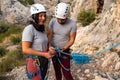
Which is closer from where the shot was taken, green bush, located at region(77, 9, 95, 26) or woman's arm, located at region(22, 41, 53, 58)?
woman's arm, located at region(22, 41, 53, 58)

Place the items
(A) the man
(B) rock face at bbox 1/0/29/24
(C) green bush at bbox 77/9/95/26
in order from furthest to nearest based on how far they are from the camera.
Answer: (B) rock face at bbox 1/0/29/24
(C) green bush at bbox 77/9/95/26
(A) the man

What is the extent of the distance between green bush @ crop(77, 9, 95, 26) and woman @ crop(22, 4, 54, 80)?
6.70 meters

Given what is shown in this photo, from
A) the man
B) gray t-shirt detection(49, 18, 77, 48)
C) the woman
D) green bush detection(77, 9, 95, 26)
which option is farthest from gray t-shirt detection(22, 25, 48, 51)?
green bush detection(77, 9, 95, 26)

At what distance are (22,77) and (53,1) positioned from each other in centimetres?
2394

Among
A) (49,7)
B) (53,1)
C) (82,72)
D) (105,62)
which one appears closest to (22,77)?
(82,72)

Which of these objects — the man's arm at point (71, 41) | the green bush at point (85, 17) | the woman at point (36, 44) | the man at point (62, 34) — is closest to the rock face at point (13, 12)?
the green bush at point (85, 17)

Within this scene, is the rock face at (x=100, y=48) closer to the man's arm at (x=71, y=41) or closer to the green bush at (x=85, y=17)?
the green bush at (x=85, y=17)

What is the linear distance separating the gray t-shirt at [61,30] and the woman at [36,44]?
1.92ft

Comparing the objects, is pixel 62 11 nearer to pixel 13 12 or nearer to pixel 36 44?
pixel 36 44

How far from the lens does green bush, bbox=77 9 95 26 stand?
10.5 metres

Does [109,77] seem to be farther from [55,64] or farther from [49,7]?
[49,7]

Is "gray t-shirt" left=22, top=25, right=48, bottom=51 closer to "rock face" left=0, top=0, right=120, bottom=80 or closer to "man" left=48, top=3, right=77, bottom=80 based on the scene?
"man" left=48, top=3, right=77, bottom=80

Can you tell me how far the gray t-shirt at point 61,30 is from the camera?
4301 mm

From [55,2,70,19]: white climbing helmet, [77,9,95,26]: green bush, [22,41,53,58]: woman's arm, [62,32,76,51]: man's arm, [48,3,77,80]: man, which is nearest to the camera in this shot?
[22,41,53,58]: woman's arm
